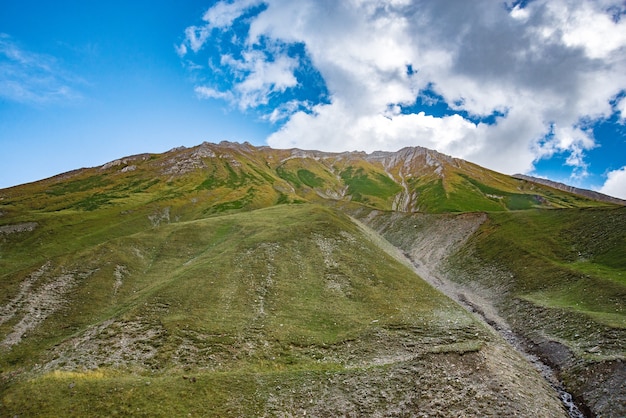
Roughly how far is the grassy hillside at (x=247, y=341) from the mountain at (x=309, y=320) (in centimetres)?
21

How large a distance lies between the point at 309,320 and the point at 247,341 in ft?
29.3

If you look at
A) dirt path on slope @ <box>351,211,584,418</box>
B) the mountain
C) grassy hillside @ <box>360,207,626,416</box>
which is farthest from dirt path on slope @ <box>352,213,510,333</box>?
the mountain

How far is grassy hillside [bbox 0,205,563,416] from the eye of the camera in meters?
27.3

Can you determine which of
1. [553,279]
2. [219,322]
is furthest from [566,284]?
[219,322]

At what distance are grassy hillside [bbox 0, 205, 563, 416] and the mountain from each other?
211 mm

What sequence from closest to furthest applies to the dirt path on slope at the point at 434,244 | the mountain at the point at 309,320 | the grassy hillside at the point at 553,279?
1. the mountain at the point at 309,320
2. the grassy hillside at the point at 553,279
3. the dirt path on slope at the point at 434,244

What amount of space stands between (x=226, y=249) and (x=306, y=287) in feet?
75.3

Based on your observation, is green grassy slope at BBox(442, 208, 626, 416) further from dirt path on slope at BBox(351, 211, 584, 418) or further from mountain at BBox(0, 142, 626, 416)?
dirt path on slope at BBox(351, 211, 584, 418)

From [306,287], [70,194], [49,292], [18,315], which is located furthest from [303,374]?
[70,194]

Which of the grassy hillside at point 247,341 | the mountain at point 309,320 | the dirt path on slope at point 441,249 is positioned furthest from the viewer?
the dirt path on slope at point 441,249

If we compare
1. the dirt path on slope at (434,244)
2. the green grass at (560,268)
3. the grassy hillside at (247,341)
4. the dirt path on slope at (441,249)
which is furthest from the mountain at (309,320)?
the dirt path on slope at (434,244)

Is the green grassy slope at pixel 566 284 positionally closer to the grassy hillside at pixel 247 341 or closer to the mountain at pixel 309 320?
the mountain at pixel 309 320

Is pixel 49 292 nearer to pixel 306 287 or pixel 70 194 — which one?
pixel 306 287

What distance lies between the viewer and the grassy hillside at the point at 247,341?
27.3m
